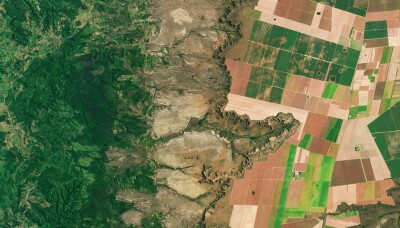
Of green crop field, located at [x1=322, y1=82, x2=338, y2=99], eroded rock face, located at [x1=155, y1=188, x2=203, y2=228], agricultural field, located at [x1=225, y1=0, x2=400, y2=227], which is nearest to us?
eroded rock face, located at [x1=155, y1=188, x2=203, y2=228]

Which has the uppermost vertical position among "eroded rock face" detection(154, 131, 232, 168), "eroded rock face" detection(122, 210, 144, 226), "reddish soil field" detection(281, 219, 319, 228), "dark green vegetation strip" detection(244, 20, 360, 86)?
"dark green vegetation strip" detection(244, 20, 360, 86)

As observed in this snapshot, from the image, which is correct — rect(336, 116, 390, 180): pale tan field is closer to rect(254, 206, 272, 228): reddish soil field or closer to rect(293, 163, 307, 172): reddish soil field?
rect(293, 163, 307, 172): reddish soil field

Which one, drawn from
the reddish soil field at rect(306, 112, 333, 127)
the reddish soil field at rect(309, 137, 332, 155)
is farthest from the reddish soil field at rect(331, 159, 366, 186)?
the reddish soil field at rect(306, 112, 333, 127)

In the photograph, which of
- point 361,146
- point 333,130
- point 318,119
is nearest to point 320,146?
point 333,130

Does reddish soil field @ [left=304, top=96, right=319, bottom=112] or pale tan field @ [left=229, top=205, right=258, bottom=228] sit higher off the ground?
reddish soil field @ [left=304, top=96, right=319, bottom=112]

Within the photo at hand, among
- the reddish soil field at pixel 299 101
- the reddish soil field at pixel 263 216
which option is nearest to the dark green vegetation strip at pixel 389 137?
the reddish soil field at pixel 299 101

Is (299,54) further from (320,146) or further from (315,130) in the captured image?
(320,146)

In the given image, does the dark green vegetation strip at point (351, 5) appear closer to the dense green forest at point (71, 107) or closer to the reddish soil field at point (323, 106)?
the reddish soil field at point (323, 106)

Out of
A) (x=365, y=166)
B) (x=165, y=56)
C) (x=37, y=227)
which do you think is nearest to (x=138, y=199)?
(x=37, y=227)
